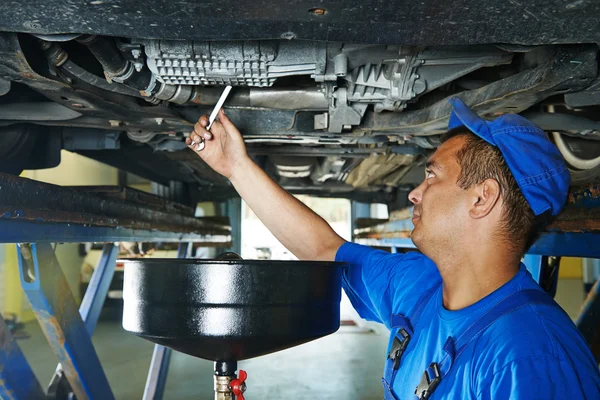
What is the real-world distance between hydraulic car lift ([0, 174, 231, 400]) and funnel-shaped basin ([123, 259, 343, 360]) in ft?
1.65

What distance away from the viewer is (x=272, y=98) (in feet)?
5.77

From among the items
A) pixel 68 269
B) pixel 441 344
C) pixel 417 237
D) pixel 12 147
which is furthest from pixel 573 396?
pixel 68 269

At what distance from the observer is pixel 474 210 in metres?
1.05

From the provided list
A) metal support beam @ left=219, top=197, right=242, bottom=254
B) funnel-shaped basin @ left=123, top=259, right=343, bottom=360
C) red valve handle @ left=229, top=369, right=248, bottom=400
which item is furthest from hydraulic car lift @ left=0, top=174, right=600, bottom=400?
metal support beam @ left=219, top=197, right=242, bottom=254

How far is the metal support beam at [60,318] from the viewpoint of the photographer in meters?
1.71

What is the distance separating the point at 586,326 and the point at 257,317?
133 cm

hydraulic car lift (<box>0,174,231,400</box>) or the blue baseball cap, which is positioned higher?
the blue baseball cap

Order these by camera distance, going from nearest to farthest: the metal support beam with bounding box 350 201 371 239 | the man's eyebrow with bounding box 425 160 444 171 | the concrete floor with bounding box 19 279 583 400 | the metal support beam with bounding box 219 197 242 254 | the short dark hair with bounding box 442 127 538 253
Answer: the short dark hair with bounding box 442 127 538 253, the man's eyebrow with bounding box 425 160 444 171, the concrete floor with bounding box 19 279 583 400, the metal support beam with bounding box 219 197 242 254, the metal support beam with bounding box 350 201 371 239

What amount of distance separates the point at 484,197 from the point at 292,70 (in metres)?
0.61

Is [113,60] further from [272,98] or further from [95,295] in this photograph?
[95,295]

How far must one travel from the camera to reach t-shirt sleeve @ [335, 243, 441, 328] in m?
1.32

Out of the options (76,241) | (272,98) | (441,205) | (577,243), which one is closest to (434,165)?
(441,205)

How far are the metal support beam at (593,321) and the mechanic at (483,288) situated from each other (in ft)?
2.51

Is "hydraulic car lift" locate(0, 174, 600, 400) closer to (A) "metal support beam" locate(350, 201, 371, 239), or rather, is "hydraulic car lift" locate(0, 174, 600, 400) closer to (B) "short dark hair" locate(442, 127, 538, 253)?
(B) "short dark hair" locate(442, 127, 538, 253)
